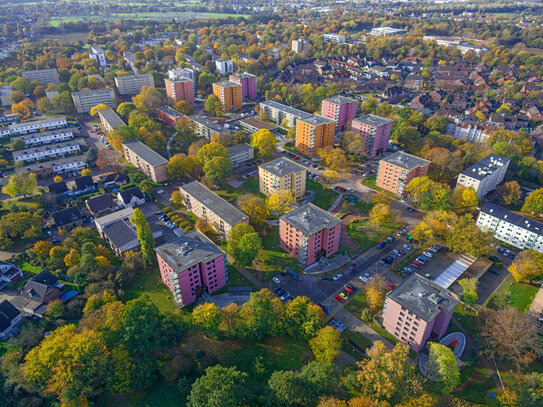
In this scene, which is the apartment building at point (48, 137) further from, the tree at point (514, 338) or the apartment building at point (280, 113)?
the tree at point (514, 338)

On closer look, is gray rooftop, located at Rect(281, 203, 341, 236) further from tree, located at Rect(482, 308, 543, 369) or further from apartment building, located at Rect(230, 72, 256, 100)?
apartment building, located at Rect(230, 72, 256, 100)

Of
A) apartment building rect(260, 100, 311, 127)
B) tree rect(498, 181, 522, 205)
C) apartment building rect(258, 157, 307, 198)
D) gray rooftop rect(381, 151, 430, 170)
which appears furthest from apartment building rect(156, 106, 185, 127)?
tree rect(498, 181, 522, 205)

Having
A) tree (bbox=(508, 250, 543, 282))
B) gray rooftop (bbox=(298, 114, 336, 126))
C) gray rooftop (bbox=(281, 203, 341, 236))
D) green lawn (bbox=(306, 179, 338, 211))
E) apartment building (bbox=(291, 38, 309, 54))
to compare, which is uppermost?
apartment building (bbox=(291, 38, 309, 54))

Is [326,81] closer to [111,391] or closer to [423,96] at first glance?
[423,96]

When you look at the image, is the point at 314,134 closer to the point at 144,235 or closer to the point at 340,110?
the point at 340,110

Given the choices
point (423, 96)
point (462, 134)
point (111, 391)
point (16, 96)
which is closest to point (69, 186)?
point (111, 391)

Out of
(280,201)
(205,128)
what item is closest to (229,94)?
(205,128)
